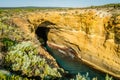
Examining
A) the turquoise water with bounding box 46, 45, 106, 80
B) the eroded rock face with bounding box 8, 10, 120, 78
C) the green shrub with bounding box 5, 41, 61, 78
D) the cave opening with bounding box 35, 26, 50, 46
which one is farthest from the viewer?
the cave opening with bounding box 35, 26, 50, 46

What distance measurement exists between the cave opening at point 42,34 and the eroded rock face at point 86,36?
898 mm

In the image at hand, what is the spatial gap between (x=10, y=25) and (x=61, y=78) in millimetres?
6883

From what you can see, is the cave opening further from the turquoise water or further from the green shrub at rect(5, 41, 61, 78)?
the green shrub at rect(5, 41, 61, 78)

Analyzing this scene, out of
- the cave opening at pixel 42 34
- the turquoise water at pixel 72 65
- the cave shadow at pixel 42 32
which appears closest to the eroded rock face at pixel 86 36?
the cave shadow at pixel 42 32

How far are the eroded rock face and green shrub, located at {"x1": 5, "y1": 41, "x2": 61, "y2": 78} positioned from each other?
1914mm

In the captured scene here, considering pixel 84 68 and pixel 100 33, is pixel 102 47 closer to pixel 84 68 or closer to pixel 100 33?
pixel 100 33

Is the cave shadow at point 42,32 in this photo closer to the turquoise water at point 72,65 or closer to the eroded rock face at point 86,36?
the eroded rock face at point 86,36

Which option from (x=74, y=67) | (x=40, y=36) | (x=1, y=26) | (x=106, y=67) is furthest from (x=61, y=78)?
(x=1, y=26)

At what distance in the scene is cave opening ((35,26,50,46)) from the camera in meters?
24.6

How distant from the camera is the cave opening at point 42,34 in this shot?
2461cm

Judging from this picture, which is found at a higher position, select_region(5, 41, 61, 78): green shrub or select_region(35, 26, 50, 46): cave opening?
select_region(35, 26, 50, 46): cave opening

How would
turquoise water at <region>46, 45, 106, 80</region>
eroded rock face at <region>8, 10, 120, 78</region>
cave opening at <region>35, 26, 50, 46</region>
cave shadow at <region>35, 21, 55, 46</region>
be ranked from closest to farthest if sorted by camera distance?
1. eroded rock face at <region>8, 10, 120, 78</region>
2. turquoise water at <region>46, 45, 106, 80</region>
3. cave shadow at <region>35, 21, 55, 46</region>
4. cave opening at <region>35, 26, 50, 46</region>

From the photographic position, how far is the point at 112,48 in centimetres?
1966

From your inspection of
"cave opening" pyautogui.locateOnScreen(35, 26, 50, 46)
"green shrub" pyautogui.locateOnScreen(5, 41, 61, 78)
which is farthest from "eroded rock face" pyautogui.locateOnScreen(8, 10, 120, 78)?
"green shrub" pyautogui.locateOnScreen(5, 41, 61, 78)
